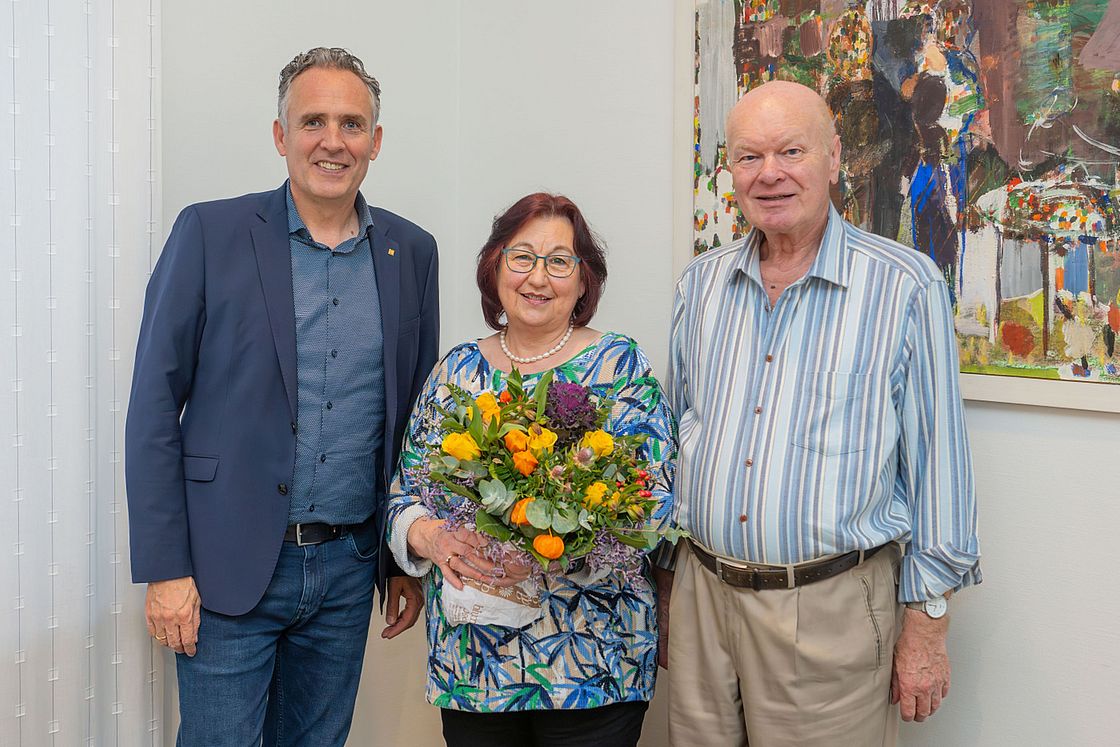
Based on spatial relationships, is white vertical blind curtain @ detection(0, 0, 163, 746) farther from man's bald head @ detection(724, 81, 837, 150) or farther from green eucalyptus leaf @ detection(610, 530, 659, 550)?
man's bald head @ detection(724, 81, 837, 150)

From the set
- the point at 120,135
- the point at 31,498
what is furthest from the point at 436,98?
the point at 31,498

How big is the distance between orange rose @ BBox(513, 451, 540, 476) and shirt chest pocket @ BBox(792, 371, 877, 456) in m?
0.56

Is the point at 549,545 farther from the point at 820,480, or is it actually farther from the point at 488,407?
the point at 820,480

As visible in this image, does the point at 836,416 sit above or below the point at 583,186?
below

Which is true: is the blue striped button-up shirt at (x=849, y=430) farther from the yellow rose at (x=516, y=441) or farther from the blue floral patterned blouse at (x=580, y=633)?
the yellow rose at (x=516, y=441)

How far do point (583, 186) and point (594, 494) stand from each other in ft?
5.41

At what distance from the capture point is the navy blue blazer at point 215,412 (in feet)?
6.07

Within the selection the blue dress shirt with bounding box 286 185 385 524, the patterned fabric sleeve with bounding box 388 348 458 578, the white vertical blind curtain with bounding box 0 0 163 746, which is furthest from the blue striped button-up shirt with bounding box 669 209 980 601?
the white vertical blind curtain with bounding box 0 0 163 746

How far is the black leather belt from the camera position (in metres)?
1.97

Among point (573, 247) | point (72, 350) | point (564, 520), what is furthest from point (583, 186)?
point (564, 520)

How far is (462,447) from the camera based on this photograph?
5.10 feet

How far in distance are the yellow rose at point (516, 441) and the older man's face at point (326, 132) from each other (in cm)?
78

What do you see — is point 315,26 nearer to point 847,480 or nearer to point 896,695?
point 847,480

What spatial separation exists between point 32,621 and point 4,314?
2.22ft
